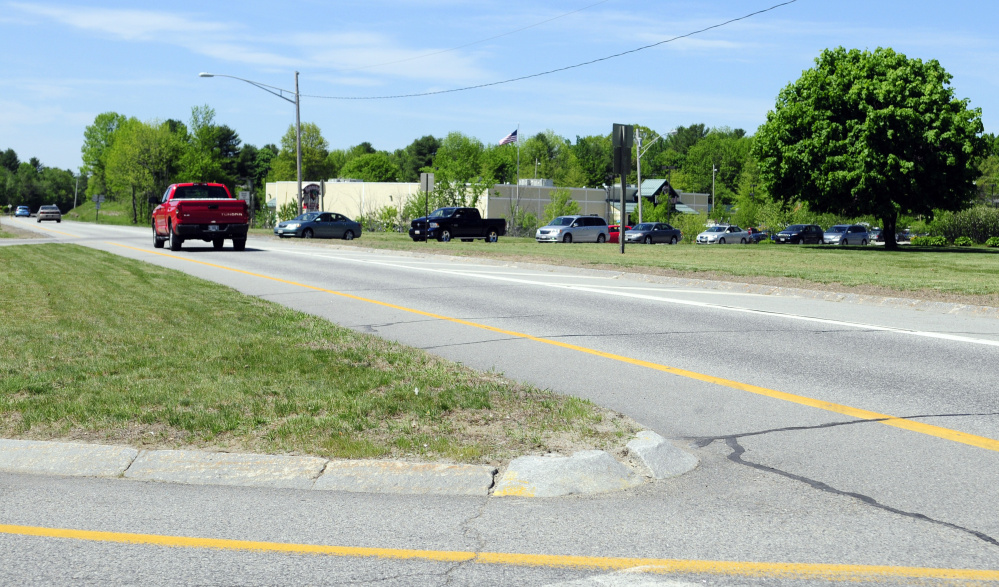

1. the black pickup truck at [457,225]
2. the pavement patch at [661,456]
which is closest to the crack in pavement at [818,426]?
the pavement patch at [661,456]

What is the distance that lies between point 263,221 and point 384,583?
6581 cm

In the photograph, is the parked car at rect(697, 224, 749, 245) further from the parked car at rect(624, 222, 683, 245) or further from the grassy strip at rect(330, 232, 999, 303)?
the grassy strip at rect(330, 232, 999, 303)

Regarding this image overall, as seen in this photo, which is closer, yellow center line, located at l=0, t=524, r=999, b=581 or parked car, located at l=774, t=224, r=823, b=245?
yellow center line, located at l=0, t=524, r=999, b=581

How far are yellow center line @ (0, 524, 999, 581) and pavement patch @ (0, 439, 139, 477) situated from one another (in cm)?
103

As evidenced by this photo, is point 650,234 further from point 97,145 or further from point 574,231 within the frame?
point 97,145

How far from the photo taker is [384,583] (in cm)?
379

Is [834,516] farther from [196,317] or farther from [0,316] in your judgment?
[0,316]

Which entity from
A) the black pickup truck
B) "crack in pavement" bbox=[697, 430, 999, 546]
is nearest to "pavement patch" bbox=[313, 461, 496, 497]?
"crack in pavement" bbox=[697, 430, 999, 546]

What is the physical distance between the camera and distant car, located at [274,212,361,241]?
44.5 metres

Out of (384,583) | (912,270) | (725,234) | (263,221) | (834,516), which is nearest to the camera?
(384,583)

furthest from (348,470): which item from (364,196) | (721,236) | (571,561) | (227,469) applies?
(364,196)

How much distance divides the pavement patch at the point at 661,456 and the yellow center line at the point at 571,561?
1396mm

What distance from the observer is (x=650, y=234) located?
5619 centimetres

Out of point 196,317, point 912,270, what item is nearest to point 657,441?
point 196,317
